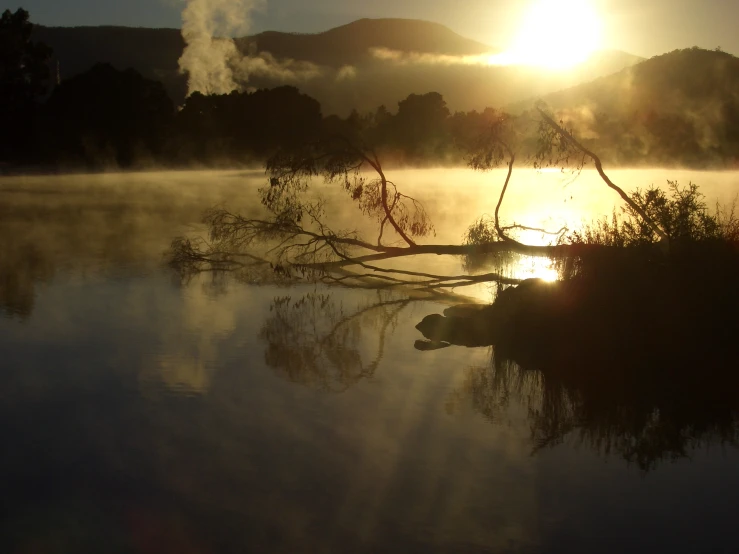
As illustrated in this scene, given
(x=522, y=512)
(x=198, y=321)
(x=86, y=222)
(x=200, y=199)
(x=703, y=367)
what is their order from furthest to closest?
(x=200, y=199)
(x=86, y=222)
(x=198, y=321)
(x=703, y=367)
(x=522, y=512)

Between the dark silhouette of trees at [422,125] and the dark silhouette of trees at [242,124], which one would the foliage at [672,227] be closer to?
the dark silhouette of trees at [422,125]

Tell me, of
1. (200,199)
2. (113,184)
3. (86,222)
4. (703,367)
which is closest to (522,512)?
(703,367)

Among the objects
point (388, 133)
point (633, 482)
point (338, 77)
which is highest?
point (338, 77)

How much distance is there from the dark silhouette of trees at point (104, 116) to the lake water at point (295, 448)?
127 feet

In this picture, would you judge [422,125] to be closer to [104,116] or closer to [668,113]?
[104,116]

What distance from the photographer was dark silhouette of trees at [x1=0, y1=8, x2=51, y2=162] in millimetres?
50094

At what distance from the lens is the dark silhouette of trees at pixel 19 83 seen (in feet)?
164

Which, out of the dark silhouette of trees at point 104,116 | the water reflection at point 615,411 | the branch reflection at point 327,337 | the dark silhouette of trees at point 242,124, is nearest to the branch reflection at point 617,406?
the water reflection at point 615,411

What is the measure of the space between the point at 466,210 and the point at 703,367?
25.3 meters

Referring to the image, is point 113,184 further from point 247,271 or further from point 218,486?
point 218,486

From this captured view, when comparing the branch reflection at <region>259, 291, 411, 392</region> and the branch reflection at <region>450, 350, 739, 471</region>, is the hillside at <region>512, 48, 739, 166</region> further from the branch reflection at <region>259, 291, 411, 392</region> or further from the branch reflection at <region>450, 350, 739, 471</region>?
the branch reflection at <region>450, 350, 739, 471</region>

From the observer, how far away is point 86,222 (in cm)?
2845

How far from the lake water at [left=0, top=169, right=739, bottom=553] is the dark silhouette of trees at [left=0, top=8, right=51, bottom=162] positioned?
38667mm

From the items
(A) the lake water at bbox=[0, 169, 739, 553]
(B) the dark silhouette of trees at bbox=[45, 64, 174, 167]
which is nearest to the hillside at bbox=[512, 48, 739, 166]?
(B) the dark silhouette of trees at bbox=[45, 64, 174, 167]
